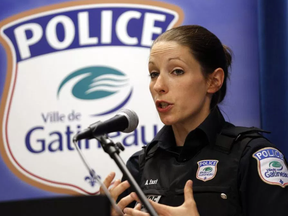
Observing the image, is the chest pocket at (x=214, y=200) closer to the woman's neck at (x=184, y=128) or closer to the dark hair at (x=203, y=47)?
the woman's neck at (x=184, y=128)

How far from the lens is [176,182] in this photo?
4.85 feet

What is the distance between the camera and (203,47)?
5.14ft

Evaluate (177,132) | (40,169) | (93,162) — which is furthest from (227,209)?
(40,169)

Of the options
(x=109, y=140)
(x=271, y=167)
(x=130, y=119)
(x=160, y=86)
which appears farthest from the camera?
(x=160, y=86)

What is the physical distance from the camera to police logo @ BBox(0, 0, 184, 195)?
2.38 m

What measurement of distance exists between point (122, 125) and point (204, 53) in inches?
20.0

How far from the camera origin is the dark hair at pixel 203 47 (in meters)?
1.56

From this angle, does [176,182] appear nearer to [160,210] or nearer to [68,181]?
[160,210]

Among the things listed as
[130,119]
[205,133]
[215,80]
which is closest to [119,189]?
[130,119]

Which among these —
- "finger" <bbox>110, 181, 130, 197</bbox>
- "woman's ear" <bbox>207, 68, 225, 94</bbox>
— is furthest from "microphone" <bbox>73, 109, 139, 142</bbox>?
"woman's ear" <bbox>207, 68, 225, 94</bbox>

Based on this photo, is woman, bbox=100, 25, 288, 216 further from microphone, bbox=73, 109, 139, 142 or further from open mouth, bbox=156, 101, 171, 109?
microphone, bbox=73, 109, 139, 142

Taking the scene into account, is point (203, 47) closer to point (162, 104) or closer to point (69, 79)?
point (162, 104)

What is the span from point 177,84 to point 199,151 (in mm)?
242

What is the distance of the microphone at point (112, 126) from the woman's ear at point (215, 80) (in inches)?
17.6
